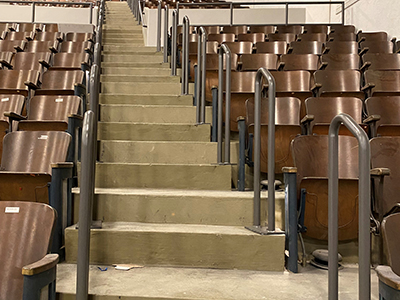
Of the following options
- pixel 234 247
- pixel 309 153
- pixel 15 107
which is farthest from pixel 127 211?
pixel 15 107

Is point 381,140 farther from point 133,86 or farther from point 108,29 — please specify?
point 108,29

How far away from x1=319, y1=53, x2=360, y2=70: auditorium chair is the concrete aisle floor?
1355mm

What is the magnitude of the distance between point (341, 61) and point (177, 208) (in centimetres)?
144

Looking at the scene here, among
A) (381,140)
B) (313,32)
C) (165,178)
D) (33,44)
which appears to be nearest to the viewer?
(381,140)

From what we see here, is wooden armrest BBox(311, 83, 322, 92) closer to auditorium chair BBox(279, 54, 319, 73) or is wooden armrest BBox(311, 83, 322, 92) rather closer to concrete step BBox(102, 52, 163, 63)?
auditorium chair BBox(279, 54, 319, 73)

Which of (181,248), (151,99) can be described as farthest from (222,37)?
(181,248)

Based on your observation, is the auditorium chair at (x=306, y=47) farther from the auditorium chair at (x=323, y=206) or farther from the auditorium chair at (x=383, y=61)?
the auditorium chair at (x=323, y=206)

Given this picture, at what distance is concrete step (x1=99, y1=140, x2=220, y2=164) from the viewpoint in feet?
4.41

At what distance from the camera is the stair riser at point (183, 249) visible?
962 mm

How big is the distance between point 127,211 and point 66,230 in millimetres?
168

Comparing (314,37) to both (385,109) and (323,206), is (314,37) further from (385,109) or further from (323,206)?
(323,206)

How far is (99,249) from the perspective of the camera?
964 millimetres

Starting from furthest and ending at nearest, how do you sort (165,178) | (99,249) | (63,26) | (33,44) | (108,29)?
(63,26)
(108,29)
(33,44)
(165,178)
(99,249)

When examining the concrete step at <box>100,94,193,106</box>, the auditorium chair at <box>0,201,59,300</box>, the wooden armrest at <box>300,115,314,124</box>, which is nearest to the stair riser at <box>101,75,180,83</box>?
the concrete step at <box>100,94,193,106</box>
